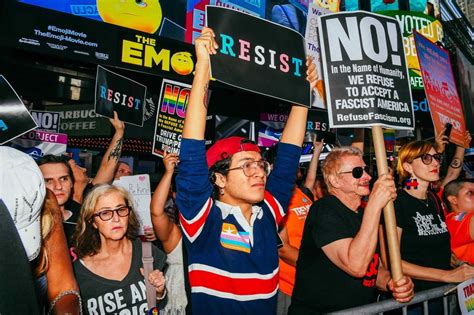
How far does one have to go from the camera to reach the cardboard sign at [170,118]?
4980 mm

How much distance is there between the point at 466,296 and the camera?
9.33ft

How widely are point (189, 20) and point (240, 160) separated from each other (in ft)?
22.7

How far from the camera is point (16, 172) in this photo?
1.13 meters

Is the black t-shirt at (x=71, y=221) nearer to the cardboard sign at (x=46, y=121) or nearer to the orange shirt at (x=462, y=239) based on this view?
the cardboard sign at (x=46, y=121)

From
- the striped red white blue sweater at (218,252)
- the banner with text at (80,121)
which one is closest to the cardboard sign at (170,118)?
the striped red white blue sweater at (218,252)

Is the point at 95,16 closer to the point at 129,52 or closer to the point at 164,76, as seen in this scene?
the point at 129,52

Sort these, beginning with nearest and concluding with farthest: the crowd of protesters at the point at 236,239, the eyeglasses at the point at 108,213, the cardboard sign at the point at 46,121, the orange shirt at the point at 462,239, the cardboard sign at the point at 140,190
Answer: the crowd of protesters at the point at 236,239
the eyeglasses at the point at 108,213
the orange shirt at the point at 462,239
the cardboard sign at the point at 140,190
the cardboard sign at the point at 46,121

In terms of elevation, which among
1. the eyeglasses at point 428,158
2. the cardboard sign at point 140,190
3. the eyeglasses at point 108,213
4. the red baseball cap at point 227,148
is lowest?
the eyeglasses at point 108,213

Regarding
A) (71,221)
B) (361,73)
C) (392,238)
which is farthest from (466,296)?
(71,221)

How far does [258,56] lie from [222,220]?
108 cm

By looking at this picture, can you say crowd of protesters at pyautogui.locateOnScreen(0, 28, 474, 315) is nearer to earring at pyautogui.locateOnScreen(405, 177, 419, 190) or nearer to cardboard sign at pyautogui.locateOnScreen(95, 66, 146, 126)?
earring at pyautogui.locateOnScreen(405, 177, 419, 190)

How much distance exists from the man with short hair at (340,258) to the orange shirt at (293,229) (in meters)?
0.92

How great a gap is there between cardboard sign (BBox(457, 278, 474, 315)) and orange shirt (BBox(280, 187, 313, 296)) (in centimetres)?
131

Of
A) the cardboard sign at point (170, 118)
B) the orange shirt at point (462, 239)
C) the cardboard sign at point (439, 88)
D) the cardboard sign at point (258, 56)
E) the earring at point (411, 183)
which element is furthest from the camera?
the cardboard sign at point (170, 118)
